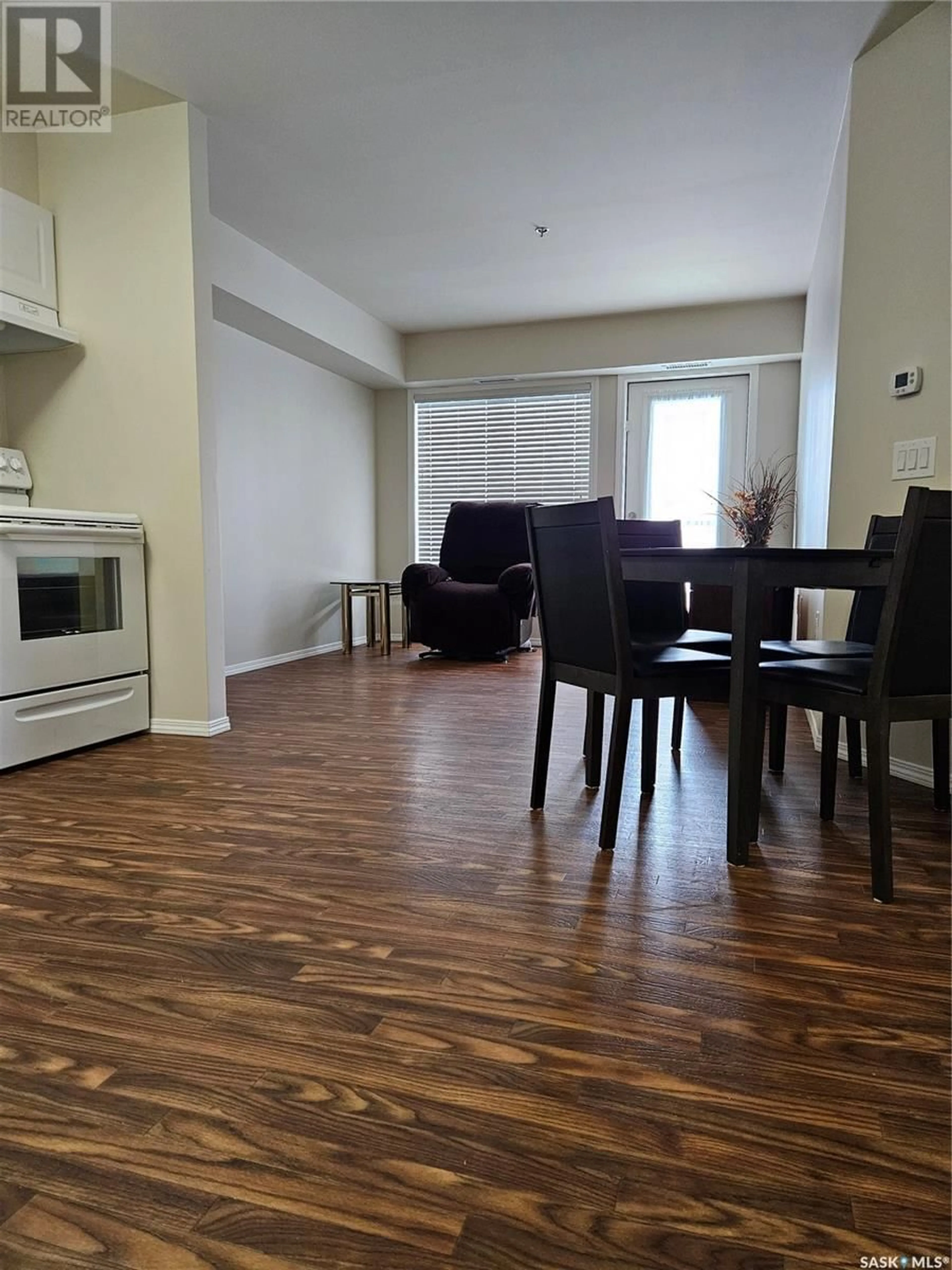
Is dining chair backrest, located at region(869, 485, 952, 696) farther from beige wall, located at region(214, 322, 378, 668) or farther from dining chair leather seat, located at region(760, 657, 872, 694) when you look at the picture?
beige wall, located at region(214, 322, 378, 668)

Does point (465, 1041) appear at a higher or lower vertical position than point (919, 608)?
lower

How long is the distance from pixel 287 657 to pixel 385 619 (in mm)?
728

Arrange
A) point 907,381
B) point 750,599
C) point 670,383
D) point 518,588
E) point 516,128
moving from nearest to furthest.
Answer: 1. point 750,599
2. point 907,381
3. point 516,128
4. point 518,588
5. point 670,383

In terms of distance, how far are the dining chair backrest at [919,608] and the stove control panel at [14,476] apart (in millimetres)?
3198

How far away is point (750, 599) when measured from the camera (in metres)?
1.69

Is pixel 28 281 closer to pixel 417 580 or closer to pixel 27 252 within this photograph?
pixel 27 252

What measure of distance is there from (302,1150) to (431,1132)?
15 centimetres

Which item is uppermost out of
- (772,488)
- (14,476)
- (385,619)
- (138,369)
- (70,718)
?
(138,369)

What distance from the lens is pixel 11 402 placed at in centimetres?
321

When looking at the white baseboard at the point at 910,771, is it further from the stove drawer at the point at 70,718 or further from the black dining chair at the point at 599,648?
the stove drawer at the point at 70,718

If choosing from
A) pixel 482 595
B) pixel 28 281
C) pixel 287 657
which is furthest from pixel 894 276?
pixel 287 657

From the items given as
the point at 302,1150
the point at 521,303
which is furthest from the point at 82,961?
the point at 521,303

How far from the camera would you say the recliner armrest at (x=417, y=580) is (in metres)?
5.10

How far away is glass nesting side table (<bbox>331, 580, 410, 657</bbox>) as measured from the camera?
5.42m
